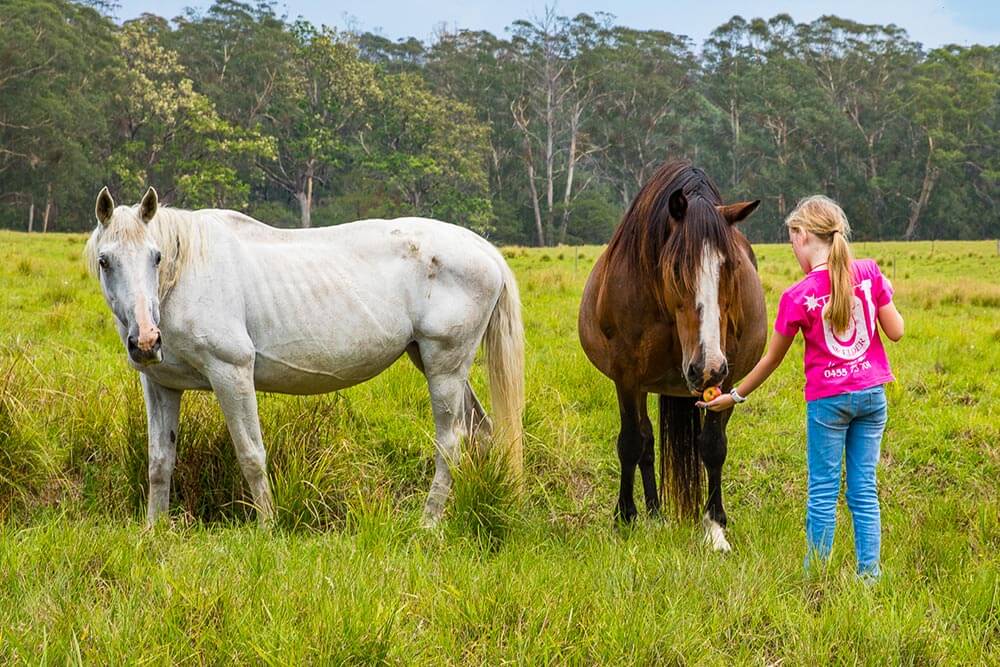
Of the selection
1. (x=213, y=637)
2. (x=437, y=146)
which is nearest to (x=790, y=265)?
(x=213, y=637)

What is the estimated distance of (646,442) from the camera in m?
5.48

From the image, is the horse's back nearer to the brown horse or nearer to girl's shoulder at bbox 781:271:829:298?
the brown horse

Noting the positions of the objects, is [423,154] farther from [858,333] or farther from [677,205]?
[858,333]

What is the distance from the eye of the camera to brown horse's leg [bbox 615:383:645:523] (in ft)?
17.2

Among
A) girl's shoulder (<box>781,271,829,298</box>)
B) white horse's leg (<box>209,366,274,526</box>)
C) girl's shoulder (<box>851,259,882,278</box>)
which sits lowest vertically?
white horse's leg (<box>209,366,274,526</box>)

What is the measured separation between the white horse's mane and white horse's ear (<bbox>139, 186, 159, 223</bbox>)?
31 millimetres

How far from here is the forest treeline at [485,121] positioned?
3931 centimetres

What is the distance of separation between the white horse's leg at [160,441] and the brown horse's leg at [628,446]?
257 centimetres

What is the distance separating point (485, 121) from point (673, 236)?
49.9m

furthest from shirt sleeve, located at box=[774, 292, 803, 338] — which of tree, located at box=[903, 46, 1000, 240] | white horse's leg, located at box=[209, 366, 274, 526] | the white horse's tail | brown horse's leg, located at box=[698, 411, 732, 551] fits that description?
tree, located at box=[903, 46, 1000, 240]

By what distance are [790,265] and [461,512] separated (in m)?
17.9

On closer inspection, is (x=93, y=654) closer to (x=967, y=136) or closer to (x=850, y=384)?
(x=850, y=384)

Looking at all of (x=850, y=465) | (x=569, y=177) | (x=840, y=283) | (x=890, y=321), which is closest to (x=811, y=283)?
(x=840, y=283)

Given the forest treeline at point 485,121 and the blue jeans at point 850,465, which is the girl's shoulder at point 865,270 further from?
the forest treeline at point 485,121
